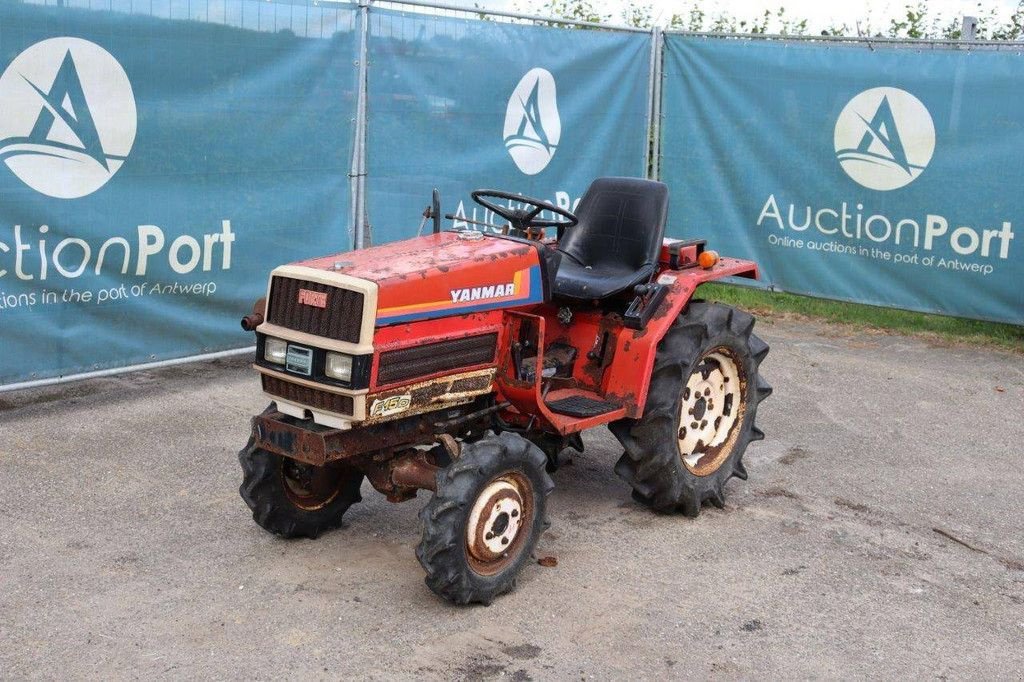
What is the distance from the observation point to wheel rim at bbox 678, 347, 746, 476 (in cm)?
601

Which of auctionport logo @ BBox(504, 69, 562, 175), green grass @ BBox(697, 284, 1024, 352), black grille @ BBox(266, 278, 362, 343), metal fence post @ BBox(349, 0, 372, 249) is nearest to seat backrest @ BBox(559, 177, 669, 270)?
black grille @ BBox(266, 278, 362, 343)

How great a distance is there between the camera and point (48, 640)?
4.48 metres

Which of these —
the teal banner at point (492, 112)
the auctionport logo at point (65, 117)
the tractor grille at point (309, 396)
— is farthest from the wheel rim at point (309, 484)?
the teal banner at point (492, 112)

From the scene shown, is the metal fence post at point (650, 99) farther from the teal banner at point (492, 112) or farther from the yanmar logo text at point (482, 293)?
the yanmar logo text at point (482, 293)

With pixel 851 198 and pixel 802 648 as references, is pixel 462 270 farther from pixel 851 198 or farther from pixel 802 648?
pixel 851 198

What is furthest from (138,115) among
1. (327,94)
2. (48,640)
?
(48,640)

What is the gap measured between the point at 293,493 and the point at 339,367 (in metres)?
0.92

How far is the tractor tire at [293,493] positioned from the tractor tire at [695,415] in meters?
1.31

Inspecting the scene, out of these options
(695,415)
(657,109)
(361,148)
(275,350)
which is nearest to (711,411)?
(695,415)

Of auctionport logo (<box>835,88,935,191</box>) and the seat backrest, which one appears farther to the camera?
auctionport logo (<box>835,88,935,191</box>)

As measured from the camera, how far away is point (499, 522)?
16.0 ft

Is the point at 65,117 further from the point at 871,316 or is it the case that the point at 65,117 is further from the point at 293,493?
the point at 871,316

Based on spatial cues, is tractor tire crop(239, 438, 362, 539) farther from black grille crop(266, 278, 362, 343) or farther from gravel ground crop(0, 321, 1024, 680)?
black grille crop(266, 278, 362, 343)

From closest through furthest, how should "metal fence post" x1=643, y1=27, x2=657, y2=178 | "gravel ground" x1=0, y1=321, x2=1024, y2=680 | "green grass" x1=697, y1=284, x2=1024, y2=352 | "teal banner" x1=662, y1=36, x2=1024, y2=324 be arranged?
1. "gravel ground" x1=0, y1=321, x2=1024, y2=680
2. "teal banner" x1=662, y1=36, x2=1024, y2=324
3. "green grass" x1=697, y1=284, x2=1024, y2=352
4. "metal fence post" x1=643, y1=27, x2=657, y2=178
